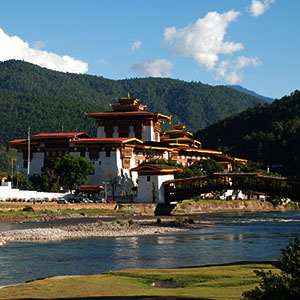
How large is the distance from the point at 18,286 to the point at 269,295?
14.8 meters

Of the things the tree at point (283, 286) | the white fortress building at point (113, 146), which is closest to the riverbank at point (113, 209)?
the white fortress building at point (113, 146)

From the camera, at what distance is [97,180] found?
471 ft

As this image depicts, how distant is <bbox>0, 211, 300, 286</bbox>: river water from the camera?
42000 millimetres

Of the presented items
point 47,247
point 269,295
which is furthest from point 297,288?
point 47,247

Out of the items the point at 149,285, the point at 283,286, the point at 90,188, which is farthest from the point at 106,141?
the point at 283,286

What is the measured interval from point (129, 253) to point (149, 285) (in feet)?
59.6

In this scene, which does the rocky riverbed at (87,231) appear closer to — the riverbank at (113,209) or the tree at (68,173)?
the riverbank at (113,209)

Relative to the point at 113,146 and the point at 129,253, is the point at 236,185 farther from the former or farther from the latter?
the point at 129,253

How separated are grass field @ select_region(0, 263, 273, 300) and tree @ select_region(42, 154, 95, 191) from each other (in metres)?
95.5

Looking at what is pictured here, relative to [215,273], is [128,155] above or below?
above

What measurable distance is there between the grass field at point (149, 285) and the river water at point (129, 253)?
4849 mm

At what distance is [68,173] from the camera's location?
132750mm

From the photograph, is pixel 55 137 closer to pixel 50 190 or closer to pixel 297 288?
pixel 50 190

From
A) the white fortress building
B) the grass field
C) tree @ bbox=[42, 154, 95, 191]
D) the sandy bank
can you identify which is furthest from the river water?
the white fortress building
